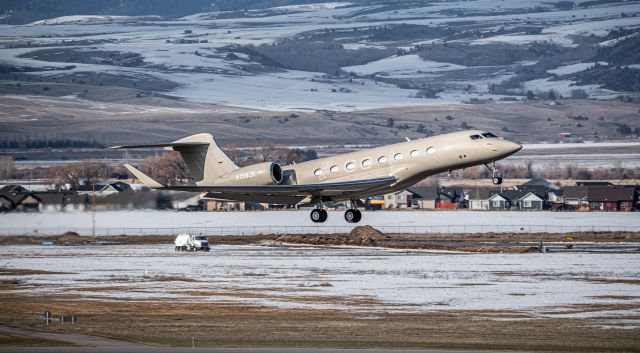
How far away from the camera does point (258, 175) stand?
57531 mm

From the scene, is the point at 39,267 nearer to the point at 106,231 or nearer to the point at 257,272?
the point at 257,272

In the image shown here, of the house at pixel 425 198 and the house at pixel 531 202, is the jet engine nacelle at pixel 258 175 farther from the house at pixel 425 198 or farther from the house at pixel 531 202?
the house at pixel 425 198

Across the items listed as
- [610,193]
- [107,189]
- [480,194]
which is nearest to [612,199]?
[610,193]

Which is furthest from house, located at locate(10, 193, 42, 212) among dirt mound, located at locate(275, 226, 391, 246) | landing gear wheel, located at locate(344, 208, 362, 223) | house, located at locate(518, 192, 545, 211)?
house, located at locate(518, 192, 545, 211)

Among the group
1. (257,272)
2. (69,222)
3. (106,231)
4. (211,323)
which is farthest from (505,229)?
(211,323)

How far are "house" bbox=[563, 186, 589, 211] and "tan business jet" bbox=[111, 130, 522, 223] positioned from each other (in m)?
77.2

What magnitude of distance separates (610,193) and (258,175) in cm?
8003

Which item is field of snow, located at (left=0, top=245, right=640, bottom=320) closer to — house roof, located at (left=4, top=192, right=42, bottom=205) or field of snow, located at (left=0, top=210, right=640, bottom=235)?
house roof, located at (left=4, top=192, right=42, bottom=205)

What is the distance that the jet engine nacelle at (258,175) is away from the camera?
57344mm

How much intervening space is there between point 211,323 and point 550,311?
12857 millimetres

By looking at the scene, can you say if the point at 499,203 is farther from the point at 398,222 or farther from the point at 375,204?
the point at 398,222

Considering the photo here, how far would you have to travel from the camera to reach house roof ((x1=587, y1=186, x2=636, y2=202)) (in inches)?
5079

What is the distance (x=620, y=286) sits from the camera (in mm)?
54406

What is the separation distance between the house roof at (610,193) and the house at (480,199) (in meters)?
11.4
